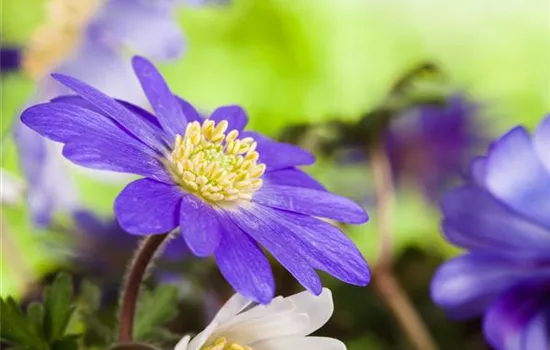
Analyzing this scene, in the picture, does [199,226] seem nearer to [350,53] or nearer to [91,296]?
[91,296]

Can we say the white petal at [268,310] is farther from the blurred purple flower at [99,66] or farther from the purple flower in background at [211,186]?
the blurred purple flower at [99,66]

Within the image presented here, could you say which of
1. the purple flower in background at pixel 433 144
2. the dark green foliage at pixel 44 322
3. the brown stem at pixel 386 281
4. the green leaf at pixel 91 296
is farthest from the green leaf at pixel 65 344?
the purple flower in background at pixel 433 144

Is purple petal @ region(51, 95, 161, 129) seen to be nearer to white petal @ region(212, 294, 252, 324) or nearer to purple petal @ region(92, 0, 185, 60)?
white petal @ region(212, 294, 252, 324)

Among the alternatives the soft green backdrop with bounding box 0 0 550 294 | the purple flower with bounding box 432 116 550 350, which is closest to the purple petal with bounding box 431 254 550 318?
the purple flower with bounding box 432 116 550 350

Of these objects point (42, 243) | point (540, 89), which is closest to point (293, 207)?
point (42, 243)

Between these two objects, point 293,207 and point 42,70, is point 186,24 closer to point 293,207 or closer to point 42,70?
point 42,70

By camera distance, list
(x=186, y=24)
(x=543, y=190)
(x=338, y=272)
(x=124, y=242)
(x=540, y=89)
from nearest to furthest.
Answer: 1. (x=338, y=272)
2. (x=543, y=190)
3. (x=124, y=242)
4. (x=186, y=24)
5. (x=540, y=89)

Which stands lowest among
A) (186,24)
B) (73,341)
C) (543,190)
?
(73,341)
